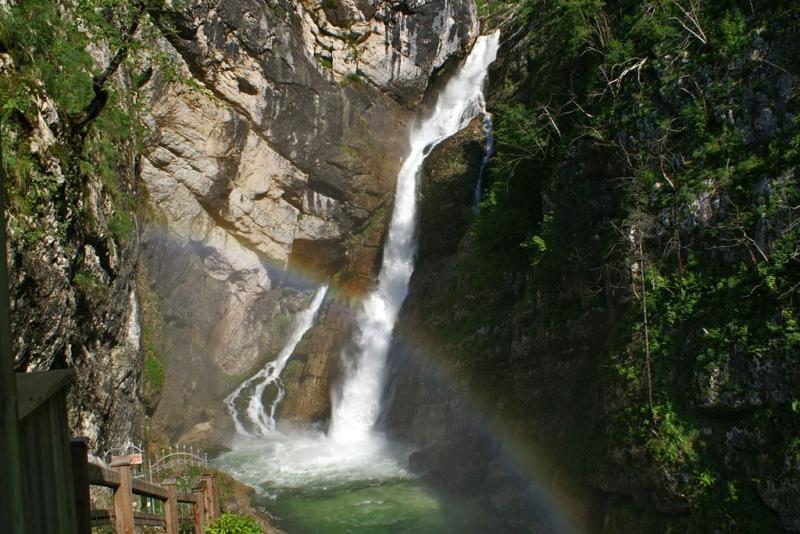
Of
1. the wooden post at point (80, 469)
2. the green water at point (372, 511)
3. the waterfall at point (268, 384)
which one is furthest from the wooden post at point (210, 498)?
the waterfall at point (268, 384)

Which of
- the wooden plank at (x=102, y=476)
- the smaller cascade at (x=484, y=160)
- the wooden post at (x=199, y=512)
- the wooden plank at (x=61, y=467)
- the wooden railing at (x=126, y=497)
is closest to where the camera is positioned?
the wooden plank at (x=61, y=467)

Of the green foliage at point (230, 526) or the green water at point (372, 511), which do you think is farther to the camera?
the green water at point (372, 511)

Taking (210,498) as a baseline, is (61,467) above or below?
above

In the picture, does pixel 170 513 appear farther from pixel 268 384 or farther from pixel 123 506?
pixel 268 384

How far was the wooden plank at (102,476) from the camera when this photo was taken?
147 inches

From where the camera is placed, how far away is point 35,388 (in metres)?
1.75

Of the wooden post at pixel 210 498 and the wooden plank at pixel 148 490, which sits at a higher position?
the wooden plank at pixel 148 490

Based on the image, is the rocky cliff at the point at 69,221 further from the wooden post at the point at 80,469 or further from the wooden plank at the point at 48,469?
the wooden plank at the point at 48,469

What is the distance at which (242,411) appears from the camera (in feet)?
74.8

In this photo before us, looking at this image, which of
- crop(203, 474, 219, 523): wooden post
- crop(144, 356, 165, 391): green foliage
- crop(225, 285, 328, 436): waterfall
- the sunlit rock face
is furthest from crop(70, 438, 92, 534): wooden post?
crop(225, 285, 328, 436): waterfall

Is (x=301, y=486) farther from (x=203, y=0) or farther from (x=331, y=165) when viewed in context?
(x=203, y=0)

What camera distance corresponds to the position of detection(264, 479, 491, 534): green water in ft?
44.6

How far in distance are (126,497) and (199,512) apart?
369 centimetres

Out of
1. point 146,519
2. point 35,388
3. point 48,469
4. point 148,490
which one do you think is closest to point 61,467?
point 48,469
